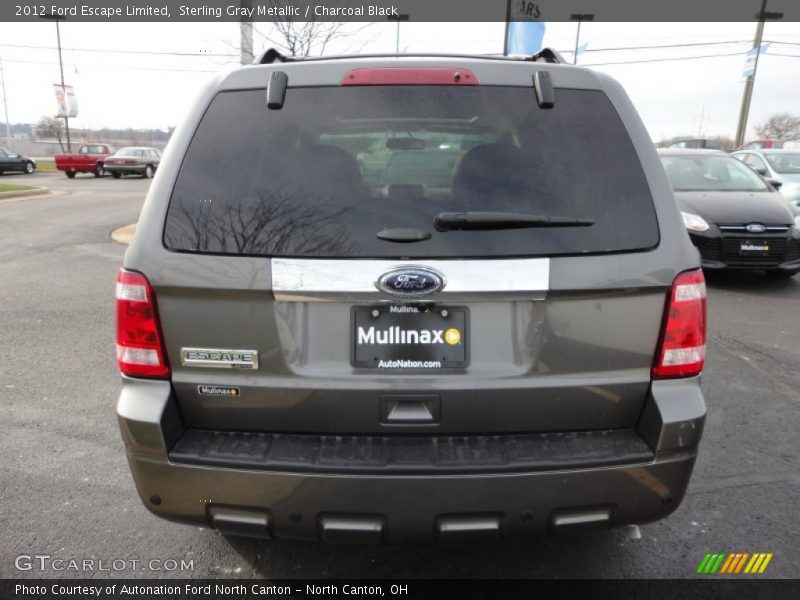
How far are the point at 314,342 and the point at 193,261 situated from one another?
0.47m

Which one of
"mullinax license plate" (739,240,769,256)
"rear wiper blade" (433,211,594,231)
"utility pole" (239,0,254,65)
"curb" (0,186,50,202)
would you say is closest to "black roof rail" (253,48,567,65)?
"rear wiper blade" (433,211,594,231)

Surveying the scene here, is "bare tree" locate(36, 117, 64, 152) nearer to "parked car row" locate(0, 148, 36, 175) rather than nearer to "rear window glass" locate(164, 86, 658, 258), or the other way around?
"parked car row" locate(0, 148, 36, 175)

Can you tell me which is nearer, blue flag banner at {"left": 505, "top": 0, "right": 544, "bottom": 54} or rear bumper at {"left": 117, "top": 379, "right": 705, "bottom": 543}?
rear bumper at {"left": 117, "top": 379, "right": 705, "bottom": 543}

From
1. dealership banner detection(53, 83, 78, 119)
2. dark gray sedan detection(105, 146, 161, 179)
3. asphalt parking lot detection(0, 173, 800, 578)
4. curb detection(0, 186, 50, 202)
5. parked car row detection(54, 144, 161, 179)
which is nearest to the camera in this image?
asphalt parking lot detection(0, 173, 800, 578)

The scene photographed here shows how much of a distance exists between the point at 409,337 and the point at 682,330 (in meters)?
0.92

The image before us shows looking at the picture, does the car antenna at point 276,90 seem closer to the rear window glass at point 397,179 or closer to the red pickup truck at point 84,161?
the rear window glass at point 397,179

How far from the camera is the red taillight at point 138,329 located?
6.39ft

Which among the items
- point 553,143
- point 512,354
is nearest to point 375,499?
point 512,354

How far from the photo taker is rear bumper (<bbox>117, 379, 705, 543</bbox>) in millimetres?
1872

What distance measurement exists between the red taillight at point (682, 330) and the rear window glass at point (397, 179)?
0.20m

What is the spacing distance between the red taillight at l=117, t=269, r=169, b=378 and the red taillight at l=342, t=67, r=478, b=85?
984 mm

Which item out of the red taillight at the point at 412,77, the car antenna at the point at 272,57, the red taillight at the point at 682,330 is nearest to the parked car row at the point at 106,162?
the car antenna at the point at 272,57

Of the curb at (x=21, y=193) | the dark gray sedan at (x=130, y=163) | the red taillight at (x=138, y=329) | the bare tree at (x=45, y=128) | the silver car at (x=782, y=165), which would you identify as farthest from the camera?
the bare tree at (x=45, y=128)

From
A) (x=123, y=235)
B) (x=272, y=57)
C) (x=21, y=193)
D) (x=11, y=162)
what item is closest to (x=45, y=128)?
(x=11, y=162)
